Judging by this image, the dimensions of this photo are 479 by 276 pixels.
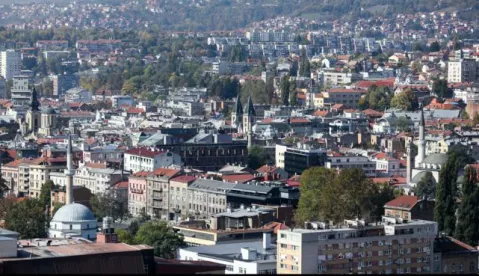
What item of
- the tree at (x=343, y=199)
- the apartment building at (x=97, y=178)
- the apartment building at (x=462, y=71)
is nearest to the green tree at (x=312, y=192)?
the tree at (x=343, y=199)

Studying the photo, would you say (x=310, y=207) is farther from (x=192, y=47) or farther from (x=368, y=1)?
(x=368, y=1)

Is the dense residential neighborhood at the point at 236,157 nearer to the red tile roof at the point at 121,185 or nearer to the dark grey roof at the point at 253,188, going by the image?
the dark grey roof at the point at 253,188

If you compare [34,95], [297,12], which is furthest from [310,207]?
[297,12]

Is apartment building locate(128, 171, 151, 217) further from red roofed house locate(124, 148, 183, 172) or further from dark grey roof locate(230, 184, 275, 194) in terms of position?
dark grey roof locate(230, 184, 275, 194)

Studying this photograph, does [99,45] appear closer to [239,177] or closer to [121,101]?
[121,101]

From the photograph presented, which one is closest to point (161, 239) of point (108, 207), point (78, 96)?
point (108, 207)
